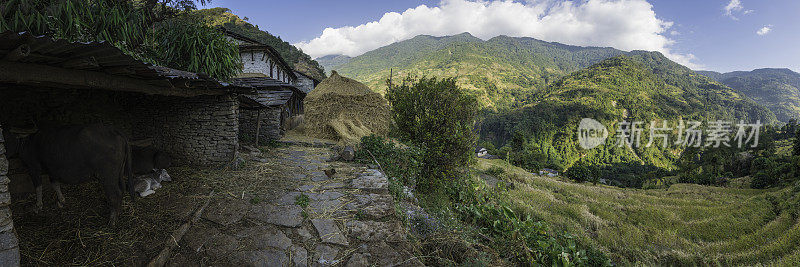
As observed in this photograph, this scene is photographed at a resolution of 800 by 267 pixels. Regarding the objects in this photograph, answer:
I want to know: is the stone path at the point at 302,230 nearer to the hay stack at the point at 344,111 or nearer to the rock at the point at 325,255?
the rock at the point at 325,255

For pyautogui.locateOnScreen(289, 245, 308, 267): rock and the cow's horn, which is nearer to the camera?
pyautogui.locateOnScreen(289, 245, 308, 267): rock

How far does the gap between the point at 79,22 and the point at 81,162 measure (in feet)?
22.8

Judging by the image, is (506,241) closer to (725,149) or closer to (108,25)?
(108,25)

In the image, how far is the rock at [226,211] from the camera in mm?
3641

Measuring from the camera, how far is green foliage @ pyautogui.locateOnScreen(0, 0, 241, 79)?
23.4 ft

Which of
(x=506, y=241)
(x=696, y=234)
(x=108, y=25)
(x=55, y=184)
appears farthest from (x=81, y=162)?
(x=696, y=234)

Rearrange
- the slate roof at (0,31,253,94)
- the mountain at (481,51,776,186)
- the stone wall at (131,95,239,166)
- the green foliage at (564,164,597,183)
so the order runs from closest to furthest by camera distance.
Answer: the slate roof at (0,31,253,94) → the stone wall at (131,95,239,166) → the green foliage at (564,164,597,183) → the mountain at (481,51,776,186)

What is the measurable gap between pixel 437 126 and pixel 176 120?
23.3 feet

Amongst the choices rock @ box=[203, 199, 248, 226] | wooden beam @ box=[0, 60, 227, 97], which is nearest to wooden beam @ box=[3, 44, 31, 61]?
wooden beam @ box=[0, 60, 227, 97]

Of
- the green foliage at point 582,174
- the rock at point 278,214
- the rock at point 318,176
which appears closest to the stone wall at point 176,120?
the rock at point 318,176

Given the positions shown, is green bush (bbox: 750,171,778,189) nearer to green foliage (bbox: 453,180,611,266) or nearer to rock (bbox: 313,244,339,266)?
green foliage (bbox: 453,180,611,266)

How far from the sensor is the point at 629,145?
95.1 metres

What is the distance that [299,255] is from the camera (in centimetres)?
300

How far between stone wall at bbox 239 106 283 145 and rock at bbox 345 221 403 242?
839 cm
